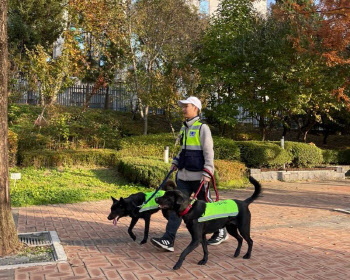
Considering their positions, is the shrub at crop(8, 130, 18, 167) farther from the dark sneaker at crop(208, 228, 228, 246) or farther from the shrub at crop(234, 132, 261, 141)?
the shrub at crop(234, 132, 261, 141)

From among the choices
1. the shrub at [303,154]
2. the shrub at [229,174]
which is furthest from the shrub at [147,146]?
the shrub at [303,154]

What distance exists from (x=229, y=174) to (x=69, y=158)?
206 inches

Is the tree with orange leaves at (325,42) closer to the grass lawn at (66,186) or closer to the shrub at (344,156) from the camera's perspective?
the shrub at (344,156)

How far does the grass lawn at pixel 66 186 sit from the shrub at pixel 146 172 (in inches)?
9.1

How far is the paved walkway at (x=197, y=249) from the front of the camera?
13.7ft

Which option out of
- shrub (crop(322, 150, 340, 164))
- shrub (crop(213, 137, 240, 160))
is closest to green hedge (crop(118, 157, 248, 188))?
shrub (crop(213, 137, 240, 160))

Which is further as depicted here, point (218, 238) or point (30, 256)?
→ point (218, 238)

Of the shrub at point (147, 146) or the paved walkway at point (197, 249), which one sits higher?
the shrub at point (147, 146)

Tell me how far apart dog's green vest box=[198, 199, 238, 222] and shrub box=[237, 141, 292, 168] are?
9.48 metres

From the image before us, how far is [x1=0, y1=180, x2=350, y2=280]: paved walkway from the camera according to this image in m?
4.17

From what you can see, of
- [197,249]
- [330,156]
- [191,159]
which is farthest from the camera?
[330,156]

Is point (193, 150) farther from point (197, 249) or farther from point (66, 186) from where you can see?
point (66, 186)

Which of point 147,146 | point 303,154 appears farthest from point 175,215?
point 303,154

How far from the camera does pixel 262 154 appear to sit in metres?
13.9
